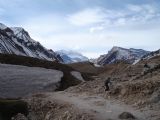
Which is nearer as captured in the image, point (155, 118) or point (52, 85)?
point (155, 118)

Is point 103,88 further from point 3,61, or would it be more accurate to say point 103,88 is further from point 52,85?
point 3,61

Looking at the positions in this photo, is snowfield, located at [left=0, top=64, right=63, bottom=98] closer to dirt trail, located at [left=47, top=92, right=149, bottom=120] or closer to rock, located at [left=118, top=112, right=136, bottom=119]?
dirt trail, located at [left=47, top=92, right=149, bottom=120]

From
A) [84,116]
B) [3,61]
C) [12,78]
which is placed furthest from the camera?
[3,61]

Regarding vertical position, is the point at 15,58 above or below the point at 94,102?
above

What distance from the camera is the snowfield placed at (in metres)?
63.0

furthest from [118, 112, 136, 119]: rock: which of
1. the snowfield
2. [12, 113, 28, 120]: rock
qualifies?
the snowfield

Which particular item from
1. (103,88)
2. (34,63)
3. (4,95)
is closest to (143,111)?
(103,88)

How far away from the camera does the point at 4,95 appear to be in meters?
59.9

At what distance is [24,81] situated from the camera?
6869 cm

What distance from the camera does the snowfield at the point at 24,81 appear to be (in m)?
63.0

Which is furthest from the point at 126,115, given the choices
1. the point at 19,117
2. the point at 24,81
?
the point at 24,81

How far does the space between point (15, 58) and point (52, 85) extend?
1997cm

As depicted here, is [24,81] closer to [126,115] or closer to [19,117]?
[19,117]

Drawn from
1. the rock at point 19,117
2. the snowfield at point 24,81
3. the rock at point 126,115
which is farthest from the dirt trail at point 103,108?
the snowfield at point 24,81
